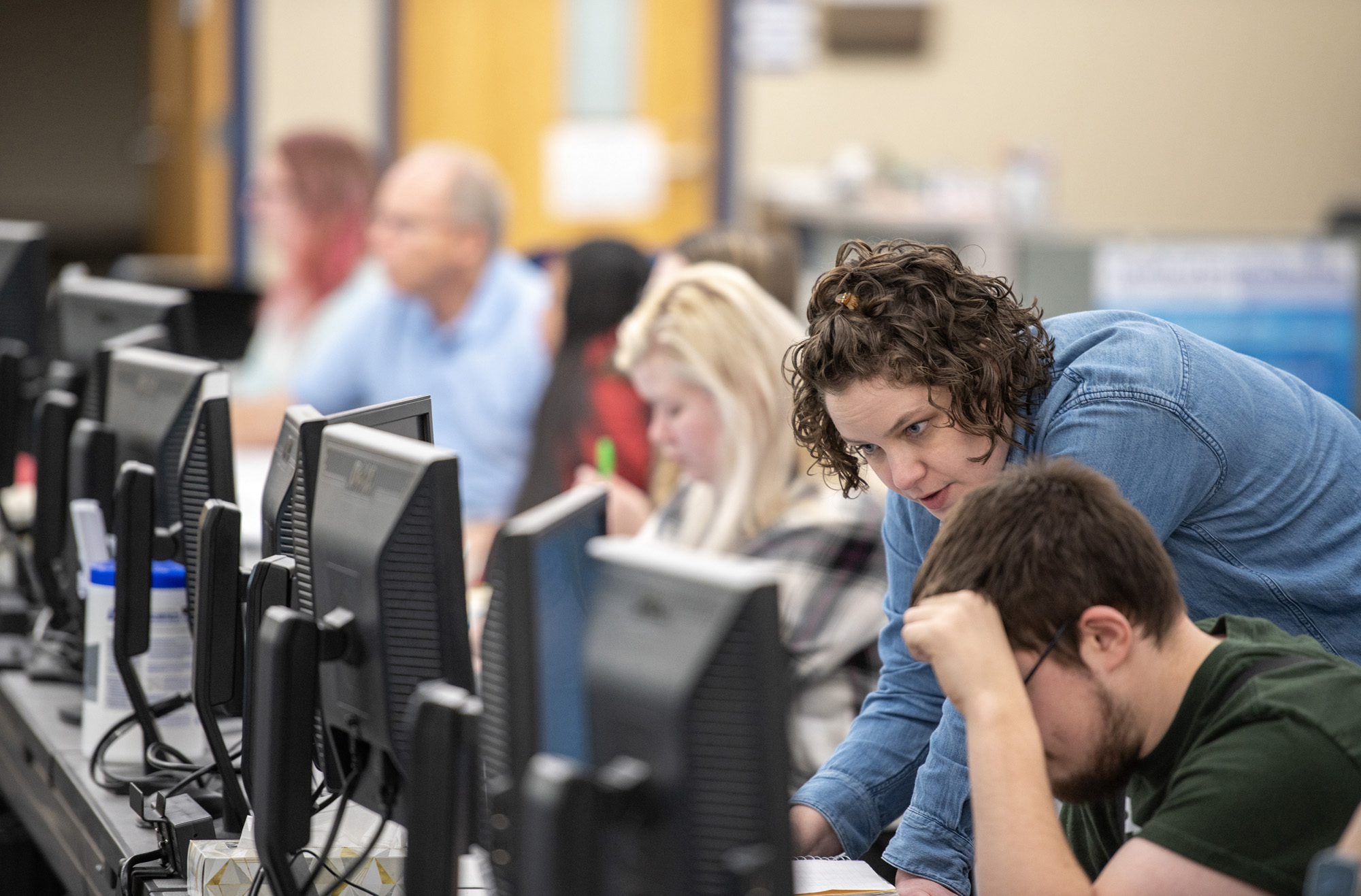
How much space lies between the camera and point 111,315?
2.31 metres

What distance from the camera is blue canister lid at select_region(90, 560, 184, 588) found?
165 centimetres

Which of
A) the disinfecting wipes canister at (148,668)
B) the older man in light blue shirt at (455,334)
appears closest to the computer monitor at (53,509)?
the disinfecting wipes canister at (148,668)

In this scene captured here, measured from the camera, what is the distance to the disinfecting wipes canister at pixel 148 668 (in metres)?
1.66

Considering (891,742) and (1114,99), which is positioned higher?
(1114,99)

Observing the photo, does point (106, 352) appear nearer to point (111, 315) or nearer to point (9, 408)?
point (111, 315)

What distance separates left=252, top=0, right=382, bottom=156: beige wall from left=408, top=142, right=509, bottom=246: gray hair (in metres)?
2.50

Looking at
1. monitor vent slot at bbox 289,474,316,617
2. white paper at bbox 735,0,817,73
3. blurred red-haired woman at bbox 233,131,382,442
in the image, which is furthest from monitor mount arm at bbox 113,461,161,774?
white paper at bbox 735,0,817,73

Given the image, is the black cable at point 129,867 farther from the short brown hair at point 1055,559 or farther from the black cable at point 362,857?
the short brown hair at point 1055,559

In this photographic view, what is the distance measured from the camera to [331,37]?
6.29 m

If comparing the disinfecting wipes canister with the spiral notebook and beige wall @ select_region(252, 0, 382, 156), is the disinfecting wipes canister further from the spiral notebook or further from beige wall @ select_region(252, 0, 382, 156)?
beige wall @ select_region(252, 0, 382, 156)

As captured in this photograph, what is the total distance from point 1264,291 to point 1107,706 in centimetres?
363

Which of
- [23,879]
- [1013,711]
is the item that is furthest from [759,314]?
[23,879]

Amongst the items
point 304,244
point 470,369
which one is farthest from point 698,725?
point 304,244

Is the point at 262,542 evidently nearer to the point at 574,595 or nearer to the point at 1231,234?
the point at 574,595
